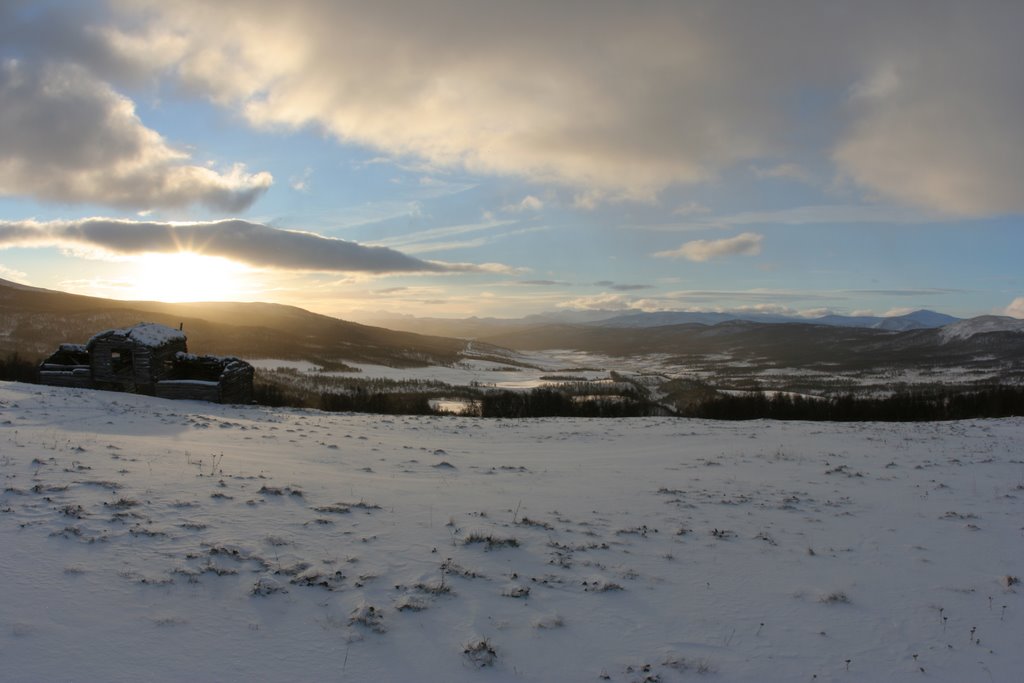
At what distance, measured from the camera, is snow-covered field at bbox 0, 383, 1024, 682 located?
5328 millimetres

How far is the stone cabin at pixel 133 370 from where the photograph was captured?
27.5 meters

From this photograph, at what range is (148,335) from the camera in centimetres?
2845

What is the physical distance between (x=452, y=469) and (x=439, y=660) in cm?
895

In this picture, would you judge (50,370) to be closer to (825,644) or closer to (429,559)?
(429,559)

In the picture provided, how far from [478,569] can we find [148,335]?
2816 cm

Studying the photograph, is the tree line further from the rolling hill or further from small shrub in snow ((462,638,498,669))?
the rolling hill

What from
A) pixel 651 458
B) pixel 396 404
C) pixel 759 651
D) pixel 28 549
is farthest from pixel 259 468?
pixel 396 404

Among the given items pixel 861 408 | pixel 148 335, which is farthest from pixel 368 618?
pixel 861 408

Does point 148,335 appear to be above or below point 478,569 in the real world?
above

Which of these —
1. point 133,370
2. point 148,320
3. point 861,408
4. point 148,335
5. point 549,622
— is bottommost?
point 861,408

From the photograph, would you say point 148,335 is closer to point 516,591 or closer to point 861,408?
point 516,591

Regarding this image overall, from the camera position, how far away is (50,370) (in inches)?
1104

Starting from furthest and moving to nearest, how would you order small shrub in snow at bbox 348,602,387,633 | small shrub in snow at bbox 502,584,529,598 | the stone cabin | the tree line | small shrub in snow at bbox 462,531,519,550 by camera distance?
the tree line < the stone cabin < small shrub in snow at bbox 462,531,519,550 < small shrub in snow at bbox 502,584,529,598 < small shrub in snow at bbox 348,602,387,633

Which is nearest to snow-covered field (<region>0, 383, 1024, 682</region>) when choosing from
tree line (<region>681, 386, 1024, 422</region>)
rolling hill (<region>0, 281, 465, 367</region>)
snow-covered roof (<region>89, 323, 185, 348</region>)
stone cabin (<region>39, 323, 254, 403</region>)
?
stone cabin (<region>39, 323, 254, 403</region>)
